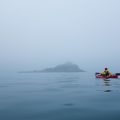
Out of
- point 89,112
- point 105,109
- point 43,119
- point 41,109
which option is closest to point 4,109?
point 41,109

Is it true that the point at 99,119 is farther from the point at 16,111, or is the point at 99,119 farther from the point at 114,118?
the point at 16,111

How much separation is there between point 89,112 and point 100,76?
130ft

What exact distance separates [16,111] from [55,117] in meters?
2.83

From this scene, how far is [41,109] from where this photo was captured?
13.6 meters

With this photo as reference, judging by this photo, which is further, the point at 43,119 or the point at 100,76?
the point at 100,76

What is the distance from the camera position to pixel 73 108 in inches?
543

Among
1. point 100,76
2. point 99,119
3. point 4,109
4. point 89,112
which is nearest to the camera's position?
point 99,119

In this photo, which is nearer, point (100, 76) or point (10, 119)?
point (10, 119)

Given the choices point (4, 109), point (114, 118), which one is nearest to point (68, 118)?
point (114, 118)

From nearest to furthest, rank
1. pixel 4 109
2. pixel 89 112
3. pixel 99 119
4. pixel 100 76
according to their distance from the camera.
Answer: pixel 99 119 → pixel 89 112 → pixel 4 109 → pixel 100 76

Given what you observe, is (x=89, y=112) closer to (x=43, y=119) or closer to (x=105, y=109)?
(x=105, y=109)

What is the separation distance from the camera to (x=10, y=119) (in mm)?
10867

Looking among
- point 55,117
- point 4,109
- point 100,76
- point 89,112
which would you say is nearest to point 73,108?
Result: point 89,112

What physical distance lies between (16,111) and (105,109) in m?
5.62
